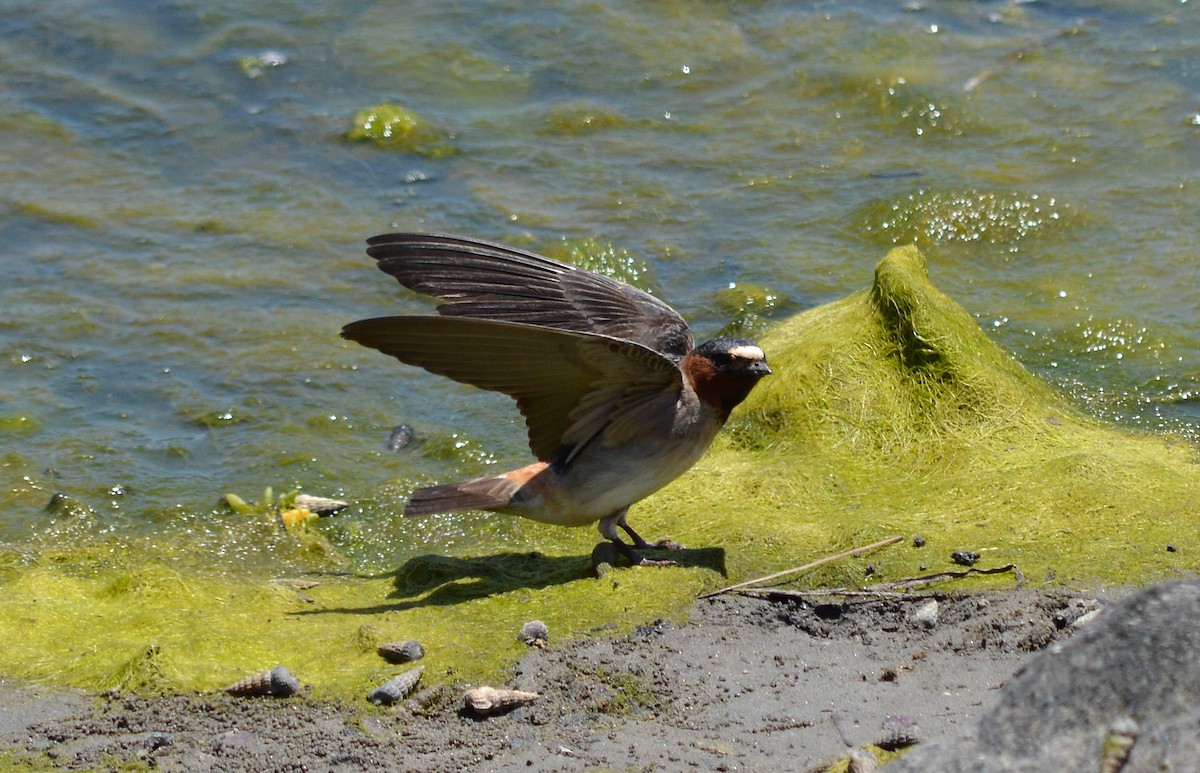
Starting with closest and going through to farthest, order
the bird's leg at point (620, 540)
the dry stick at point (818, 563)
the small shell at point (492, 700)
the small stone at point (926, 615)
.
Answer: the small shell at point (492, 700) < the small stone at point (926, 615) < the dry stick at point (818, 563) < the bird's leg at point (620, 540)

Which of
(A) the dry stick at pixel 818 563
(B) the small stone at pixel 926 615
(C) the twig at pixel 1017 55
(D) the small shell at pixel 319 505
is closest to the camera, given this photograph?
(B) the small stone at pixel 926 615

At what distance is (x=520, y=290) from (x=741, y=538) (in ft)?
4.07

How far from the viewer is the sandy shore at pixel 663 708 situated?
384 centimetres

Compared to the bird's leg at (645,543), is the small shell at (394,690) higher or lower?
higher

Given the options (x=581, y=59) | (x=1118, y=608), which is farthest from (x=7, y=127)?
(x=1118, y=608)

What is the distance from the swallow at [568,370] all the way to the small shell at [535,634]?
0.69 metres

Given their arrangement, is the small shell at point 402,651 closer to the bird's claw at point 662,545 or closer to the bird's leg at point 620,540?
the bird's leg at point 620,540

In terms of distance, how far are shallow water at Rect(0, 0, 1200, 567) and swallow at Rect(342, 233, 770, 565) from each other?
0.53 meters

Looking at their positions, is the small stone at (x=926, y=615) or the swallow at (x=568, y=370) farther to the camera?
the swallow at (x=568, y=370)

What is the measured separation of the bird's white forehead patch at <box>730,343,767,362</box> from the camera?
5340 millimetres

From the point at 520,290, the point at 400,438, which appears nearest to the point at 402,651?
the point at 520,290

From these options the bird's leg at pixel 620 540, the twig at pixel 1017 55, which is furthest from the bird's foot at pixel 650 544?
the twig at pixel 1017 55

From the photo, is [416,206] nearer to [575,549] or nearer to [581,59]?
[581,59]

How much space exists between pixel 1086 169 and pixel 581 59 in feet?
13.4
